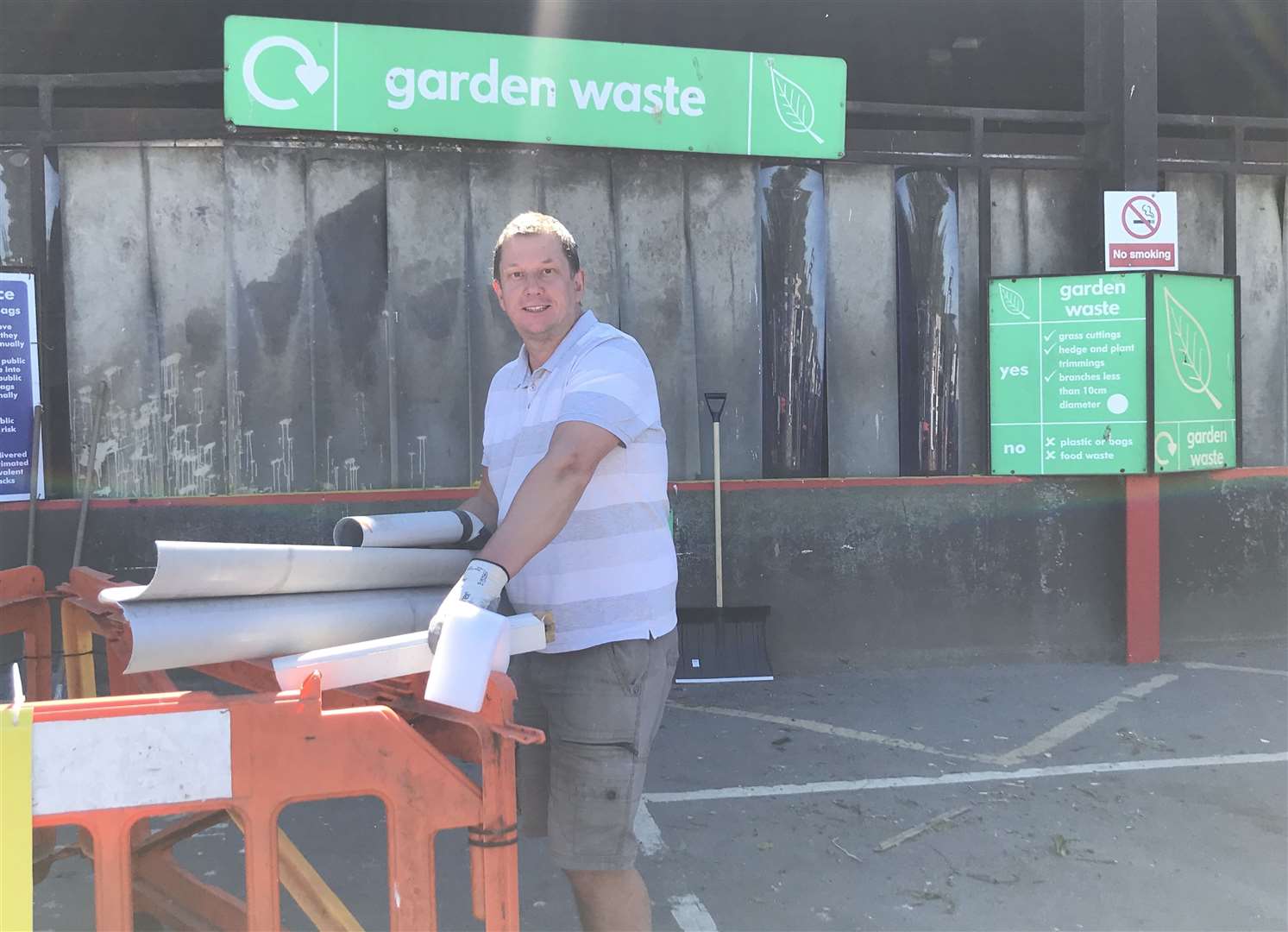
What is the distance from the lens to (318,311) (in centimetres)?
590

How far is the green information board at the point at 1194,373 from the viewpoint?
6473 millimetres

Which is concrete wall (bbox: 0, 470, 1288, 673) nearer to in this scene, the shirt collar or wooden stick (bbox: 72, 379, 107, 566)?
wooden stick (bbox: 72, 379, 107, 566)

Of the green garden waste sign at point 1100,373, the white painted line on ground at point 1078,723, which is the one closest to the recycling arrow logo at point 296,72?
the green garden waste sign at point 1100,373

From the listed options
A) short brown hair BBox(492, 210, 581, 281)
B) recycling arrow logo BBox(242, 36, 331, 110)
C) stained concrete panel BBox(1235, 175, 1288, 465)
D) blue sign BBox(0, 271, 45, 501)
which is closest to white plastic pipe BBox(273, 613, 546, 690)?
short brown hair BBox(492, 210, 581, 281)

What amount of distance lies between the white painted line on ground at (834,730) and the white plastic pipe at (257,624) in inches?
130

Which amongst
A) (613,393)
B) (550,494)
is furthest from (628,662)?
(613,393)

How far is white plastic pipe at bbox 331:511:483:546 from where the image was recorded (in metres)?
2.51

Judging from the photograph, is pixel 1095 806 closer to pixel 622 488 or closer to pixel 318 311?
pixel 622 488

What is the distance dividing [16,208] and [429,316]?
2348 mm

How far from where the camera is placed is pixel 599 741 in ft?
7.94

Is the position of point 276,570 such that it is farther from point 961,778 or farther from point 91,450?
point 91,450

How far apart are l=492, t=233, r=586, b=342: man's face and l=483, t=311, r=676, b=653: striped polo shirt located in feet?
0.25

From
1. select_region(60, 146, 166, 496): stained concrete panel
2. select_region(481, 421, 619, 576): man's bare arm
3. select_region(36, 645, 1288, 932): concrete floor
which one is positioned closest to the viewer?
select_region(481, 421, 619, 576): man's bare arm

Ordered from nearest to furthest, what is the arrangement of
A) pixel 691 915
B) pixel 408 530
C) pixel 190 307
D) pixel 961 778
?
1. pixel 408 530
2. pixel 691 915
3. pixel 961 778
4. pixel 190 307
